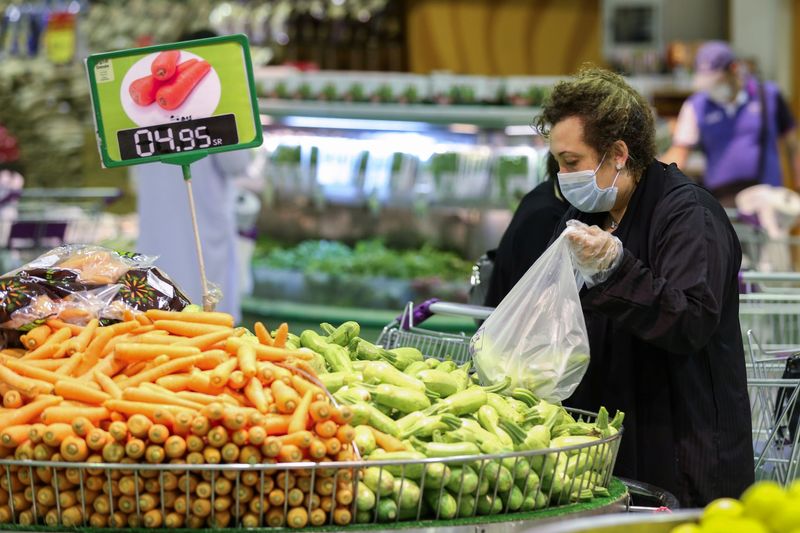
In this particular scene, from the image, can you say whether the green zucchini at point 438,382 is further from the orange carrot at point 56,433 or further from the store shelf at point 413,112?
the store shelf at point 413,112

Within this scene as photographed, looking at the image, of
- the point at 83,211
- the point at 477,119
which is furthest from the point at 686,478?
the point at 83,211

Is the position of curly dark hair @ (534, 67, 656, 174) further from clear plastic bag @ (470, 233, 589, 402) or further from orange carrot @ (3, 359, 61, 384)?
orange carrot @ (3, 359, 61, 384)

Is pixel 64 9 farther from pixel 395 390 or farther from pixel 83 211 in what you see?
pixel 395 390

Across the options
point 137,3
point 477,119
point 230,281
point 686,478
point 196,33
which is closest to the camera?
point 686,478

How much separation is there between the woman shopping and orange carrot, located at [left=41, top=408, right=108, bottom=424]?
115 cm

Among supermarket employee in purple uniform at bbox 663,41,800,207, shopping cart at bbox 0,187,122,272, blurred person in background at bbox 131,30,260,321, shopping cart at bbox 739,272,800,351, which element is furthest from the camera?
supermarket employee in purple uniform at bbox 663,41,800,207

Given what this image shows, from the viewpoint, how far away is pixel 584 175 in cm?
321

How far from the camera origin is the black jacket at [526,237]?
418 centimetres

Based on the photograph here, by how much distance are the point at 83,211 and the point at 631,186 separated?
588 cm

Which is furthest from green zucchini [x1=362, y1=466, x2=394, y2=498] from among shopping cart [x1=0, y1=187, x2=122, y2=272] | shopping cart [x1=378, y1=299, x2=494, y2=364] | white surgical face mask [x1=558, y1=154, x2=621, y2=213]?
shopping cart [x1=0, y1=187, x2=122, y2=272]

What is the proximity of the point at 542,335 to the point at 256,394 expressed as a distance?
33.5 inches

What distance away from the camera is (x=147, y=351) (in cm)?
266

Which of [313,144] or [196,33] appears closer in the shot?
[196,33]

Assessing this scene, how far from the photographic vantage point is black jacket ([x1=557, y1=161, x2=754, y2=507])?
2992mm
